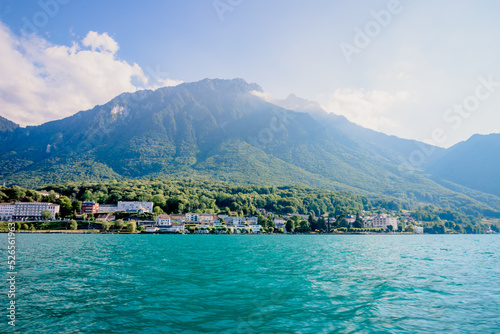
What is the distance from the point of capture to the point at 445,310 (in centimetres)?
1286

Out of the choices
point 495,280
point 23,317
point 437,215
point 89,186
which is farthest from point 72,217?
point 437,215

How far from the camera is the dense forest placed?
12812cm

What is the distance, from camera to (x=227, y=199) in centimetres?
14338

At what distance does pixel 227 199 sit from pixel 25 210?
76846mm

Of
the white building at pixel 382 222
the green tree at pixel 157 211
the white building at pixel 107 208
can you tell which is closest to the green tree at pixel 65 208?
the white building at pixel 107 208

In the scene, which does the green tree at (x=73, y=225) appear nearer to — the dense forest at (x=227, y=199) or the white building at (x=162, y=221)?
the dense forest at (x=227, y=199)

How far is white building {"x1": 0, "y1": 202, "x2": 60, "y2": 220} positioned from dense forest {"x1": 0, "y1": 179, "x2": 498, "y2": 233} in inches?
167

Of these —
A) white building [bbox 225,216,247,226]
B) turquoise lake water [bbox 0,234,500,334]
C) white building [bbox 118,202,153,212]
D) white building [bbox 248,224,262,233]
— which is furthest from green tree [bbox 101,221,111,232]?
turquoise lake water [bbox 0,234,500,334]

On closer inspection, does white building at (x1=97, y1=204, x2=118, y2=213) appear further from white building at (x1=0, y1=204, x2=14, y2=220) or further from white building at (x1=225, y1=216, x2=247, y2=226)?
white building at (x1=225, y1=216, x2=247, y2=226)

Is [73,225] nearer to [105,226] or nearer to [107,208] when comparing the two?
[105,226]

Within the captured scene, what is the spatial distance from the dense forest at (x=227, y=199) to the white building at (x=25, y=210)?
167 inches

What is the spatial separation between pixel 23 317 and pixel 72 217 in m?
108

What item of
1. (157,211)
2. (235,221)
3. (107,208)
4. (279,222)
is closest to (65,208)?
(107,208)

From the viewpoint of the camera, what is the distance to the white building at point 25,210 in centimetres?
9931
